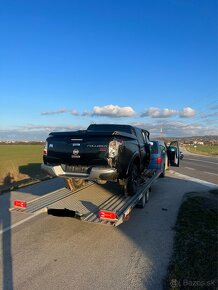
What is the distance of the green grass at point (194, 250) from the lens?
4387mm

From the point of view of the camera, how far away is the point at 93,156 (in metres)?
6.84

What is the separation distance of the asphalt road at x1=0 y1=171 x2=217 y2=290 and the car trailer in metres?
0.49

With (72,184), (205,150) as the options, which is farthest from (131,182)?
(205,150)

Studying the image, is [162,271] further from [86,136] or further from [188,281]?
[86,136]

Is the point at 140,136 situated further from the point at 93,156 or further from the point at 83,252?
the point at 83,252

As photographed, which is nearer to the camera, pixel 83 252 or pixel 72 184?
pixel 83 252

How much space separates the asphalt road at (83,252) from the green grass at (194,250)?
0.18 m

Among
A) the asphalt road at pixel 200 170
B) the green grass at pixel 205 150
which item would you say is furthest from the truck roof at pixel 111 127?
the green grass at pixel 205 150

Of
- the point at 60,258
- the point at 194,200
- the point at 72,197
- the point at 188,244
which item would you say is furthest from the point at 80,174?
the point at 194,200

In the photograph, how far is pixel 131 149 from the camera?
306 inches

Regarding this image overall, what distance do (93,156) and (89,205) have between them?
106 cm

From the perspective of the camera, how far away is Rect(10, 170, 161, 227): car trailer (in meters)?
5.71

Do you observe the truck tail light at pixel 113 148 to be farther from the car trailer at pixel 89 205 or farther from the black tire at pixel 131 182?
the car trailer at pixel 89 205

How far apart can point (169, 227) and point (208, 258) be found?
1.89 metres
